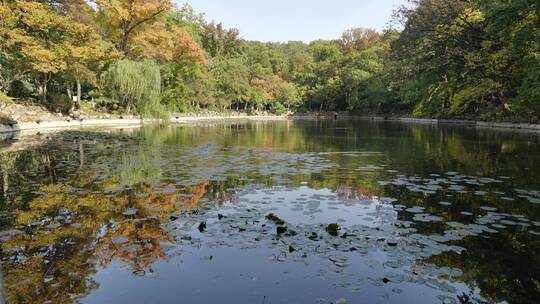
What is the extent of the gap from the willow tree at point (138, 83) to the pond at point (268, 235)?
23485 millimetres

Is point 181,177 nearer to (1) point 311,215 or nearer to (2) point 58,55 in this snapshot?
(1) point 311,215

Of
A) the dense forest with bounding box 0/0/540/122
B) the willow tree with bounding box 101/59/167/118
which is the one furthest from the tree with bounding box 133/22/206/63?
the willow tree with bounding box 101/59/167/118

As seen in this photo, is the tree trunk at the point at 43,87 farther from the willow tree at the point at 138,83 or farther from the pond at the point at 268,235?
the pond at the point at 268,235

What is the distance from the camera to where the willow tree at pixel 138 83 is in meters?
32.7

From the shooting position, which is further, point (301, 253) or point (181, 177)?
point (181, 177)

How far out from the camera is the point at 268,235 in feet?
17.6

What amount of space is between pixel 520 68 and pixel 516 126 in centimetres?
430

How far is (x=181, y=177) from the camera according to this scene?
31.3 feet

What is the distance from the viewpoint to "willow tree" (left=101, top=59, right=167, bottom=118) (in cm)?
3266

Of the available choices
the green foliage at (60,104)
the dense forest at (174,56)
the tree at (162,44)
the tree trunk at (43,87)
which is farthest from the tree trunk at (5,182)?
the tree at (162,44)

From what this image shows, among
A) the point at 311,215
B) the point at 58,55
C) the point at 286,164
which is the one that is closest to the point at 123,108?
the point at 58,55

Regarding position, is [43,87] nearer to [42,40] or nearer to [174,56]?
[42,40]

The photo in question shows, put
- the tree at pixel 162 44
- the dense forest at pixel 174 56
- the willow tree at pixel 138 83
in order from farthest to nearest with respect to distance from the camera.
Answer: the tree at pixel 162 44 < the willow tree at pixel 138 83 < the dense forest at pixel 174 56

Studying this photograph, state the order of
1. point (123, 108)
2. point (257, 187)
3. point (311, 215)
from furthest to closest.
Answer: point (123, 108)
point (257, 187)
point (311, 215)
